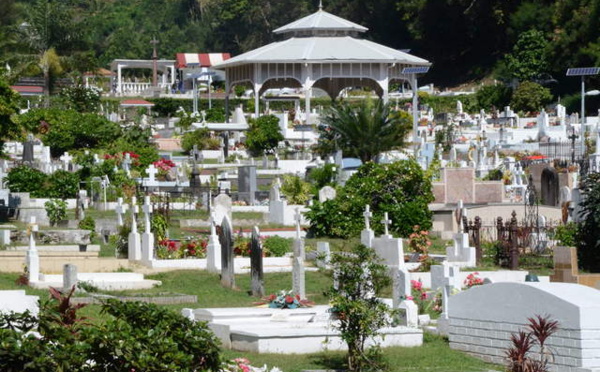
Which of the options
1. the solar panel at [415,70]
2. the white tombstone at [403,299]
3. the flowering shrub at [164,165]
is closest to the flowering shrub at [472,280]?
the white tombstone at [403,299]

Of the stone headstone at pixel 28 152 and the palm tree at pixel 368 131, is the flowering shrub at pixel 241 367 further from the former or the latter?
the stone headstone at pixel 28 152

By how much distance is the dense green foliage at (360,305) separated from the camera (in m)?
18.5

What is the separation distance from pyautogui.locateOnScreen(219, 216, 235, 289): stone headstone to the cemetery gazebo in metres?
34.2

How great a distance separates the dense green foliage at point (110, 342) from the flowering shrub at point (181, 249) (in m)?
13.6

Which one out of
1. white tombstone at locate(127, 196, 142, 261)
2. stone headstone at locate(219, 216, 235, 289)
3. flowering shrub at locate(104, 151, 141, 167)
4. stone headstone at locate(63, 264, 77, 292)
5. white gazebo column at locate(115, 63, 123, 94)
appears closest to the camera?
stone headstone at locate(63, 264, 77, 292)

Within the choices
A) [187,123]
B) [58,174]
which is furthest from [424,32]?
[58,174]

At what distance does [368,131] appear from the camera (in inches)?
1734

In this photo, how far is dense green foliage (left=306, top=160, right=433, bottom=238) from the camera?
109ft

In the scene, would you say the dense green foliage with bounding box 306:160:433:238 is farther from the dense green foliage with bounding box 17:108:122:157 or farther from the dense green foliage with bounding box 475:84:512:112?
the dense green foliage with bounding box 475:84:512:112

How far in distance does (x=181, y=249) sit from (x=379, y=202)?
23.5 feet

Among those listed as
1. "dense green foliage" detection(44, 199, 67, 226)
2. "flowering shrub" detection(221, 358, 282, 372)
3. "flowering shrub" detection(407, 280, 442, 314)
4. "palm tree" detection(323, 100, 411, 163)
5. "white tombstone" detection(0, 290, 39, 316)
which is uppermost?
"palm tree" detection(323, 100, 411, 163)

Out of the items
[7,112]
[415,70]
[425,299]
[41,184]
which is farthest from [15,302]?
[415,70]

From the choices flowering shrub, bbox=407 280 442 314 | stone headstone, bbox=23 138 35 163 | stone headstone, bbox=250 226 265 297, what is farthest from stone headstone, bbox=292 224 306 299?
stone headstone, bbox=23 138 35 163

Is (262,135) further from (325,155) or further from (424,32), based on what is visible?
(424,32)
